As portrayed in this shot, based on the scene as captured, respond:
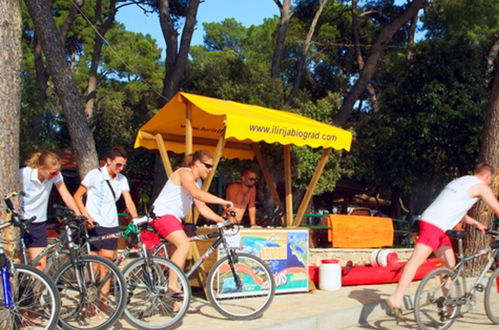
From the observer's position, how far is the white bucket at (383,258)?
10344mm

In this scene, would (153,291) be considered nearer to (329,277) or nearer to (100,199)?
(100,199)

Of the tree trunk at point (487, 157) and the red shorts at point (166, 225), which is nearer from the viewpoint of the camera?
the red shorts at point (166, 225)

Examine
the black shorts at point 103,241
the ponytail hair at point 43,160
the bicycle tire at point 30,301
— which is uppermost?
the ponytail hair at point 43,160

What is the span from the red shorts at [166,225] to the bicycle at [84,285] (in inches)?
31.2

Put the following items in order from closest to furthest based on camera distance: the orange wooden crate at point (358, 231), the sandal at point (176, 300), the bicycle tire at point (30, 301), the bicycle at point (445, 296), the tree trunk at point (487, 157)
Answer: the bicycle tire at point (30, 301) → the sandal at point (176, 300) → the bicycle at point (445, 296) → the tree trunk at point (487, 157) → the orange wooden crate at point (358, 231)

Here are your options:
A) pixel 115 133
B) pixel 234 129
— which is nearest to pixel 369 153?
pixel 115 133

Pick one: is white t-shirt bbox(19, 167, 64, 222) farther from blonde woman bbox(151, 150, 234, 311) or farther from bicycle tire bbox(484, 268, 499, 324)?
bicycle tire bbox(484, 268, 499, 324)

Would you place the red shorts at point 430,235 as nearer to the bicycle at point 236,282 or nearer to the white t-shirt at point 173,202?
the bicycle at point 236,282

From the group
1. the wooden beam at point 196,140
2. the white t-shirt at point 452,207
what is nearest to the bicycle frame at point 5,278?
the white t-shirt at point 452,207

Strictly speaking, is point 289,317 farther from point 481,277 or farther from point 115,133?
point 115,133

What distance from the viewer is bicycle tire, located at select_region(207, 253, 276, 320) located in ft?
21.4

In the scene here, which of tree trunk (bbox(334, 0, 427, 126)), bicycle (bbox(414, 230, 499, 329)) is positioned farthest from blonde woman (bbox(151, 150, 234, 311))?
tree trunk (bbox(334, 0, 427, 126))

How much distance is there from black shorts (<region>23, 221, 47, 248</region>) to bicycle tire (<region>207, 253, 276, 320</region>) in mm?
1782

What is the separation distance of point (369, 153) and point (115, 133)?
11606mm
